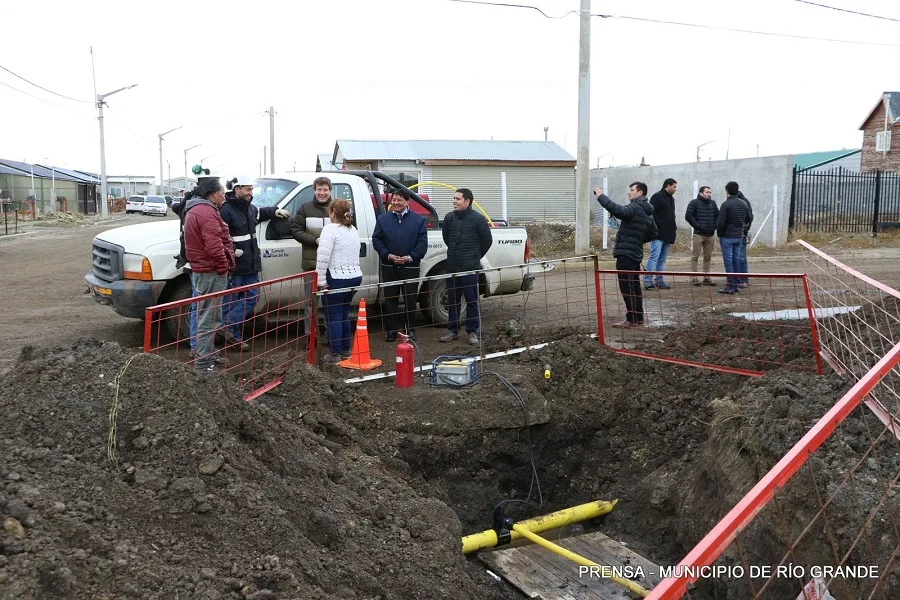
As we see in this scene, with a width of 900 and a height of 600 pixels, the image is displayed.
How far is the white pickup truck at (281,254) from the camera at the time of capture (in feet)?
25.9

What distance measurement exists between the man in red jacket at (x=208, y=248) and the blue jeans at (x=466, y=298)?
249 centimetres

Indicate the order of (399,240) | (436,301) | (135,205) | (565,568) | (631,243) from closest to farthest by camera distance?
(565,568) → (399,240) → (436,301) → (631,243) → (135,205)

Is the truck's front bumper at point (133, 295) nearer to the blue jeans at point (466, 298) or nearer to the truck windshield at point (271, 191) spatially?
the truck windshield at point (271, 191)

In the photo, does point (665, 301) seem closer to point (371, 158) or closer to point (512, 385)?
point (512, 385)

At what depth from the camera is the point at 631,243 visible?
9492 millimetres

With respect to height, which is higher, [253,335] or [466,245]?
[466,245]

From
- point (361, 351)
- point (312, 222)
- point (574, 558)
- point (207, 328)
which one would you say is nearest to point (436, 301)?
point (312, 222)

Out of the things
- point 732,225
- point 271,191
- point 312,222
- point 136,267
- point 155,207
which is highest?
point 271,191

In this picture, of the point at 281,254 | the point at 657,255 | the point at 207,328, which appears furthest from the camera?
the point at 657,255

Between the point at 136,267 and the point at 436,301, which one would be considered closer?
the point at 136,267

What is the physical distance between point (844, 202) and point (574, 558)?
797 inches

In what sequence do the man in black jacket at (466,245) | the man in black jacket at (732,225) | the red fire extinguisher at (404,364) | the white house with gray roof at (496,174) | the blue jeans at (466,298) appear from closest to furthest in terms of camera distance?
the red fire extinguisher at (404,364) → the man in black jacket at (466,245) → the blue jeans at (466,298) → the man in black jacket at (732,225) → the white house with gray roof at (496,174)

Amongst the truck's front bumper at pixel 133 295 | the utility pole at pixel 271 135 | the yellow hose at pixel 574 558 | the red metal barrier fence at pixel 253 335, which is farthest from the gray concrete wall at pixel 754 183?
the utility pole at pixel 271 135

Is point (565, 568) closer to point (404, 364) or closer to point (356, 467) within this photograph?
point (356, 467)
